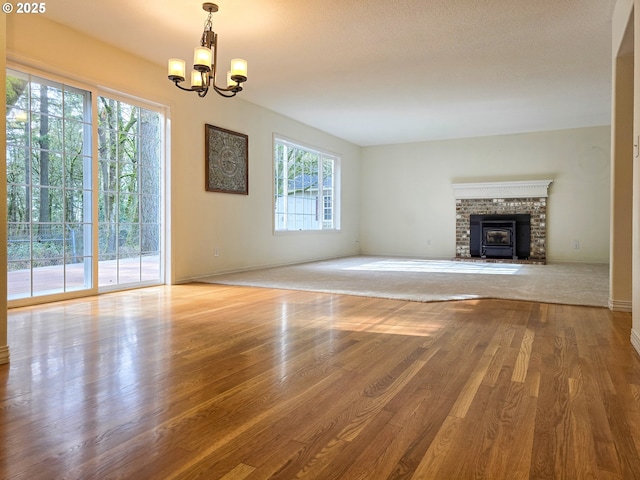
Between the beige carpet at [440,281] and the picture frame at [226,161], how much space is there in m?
1.27

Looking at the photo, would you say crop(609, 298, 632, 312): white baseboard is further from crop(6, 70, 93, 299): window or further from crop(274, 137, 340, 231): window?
crop(274, 137, 340, 231): window

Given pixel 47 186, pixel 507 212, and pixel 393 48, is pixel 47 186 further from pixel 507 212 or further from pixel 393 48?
pixel 507 212

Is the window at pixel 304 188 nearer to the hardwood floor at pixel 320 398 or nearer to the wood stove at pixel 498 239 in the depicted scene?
the wood stove at pixel 498 239

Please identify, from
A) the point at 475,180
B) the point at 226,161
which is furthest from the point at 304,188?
the point at 475,180

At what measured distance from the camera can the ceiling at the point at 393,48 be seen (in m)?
3.78

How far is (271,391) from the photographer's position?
6.38 ft

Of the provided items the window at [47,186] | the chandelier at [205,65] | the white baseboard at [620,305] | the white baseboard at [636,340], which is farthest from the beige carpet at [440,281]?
the chandelier at [205,65]

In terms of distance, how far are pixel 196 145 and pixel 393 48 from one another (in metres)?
2.75

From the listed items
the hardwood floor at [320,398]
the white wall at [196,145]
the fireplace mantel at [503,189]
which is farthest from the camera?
the fireplace mantel at [503,189]

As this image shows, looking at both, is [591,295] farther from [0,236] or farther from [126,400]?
[0,236]

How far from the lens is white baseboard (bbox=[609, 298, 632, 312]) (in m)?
3.70

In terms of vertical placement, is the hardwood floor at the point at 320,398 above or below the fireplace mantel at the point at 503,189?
below

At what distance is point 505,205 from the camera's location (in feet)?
29.3

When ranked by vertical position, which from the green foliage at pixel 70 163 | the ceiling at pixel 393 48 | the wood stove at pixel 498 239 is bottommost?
the wood stove at pixel 498 239
